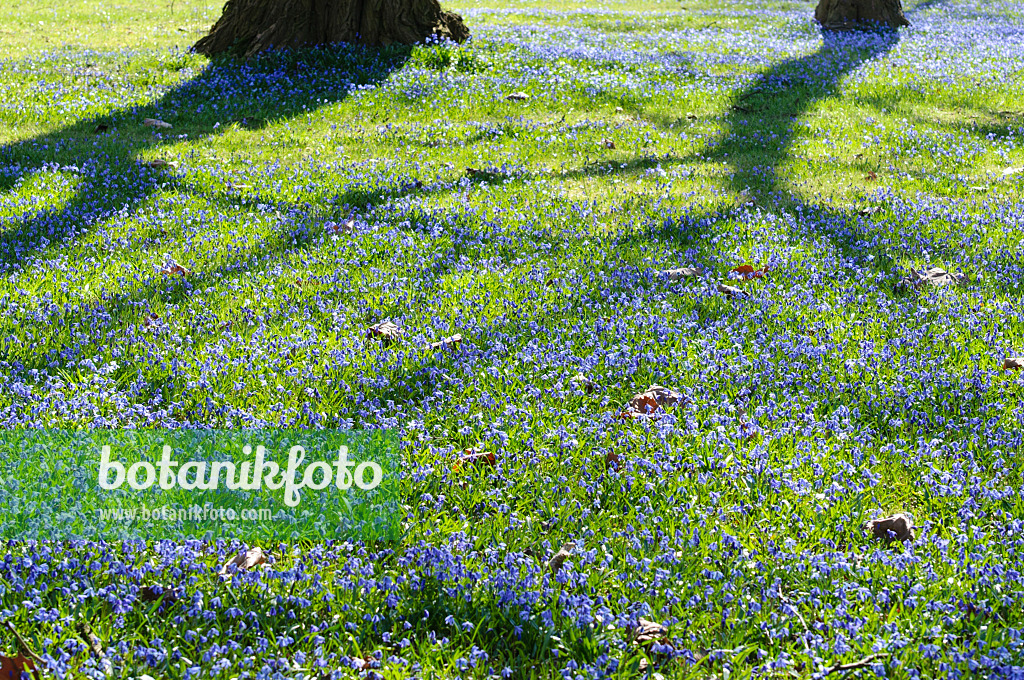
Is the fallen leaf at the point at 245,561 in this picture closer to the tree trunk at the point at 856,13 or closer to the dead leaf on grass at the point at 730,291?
the dead leaf on grass at the point at 730,291

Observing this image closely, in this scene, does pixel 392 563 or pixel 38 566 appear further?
pixel 392 563

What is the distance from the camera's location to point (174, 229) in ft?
21.7

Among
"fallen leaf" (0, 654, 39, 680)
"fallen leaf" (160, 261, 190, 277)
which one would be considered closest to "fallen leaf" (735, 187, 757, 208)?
"fallen leaf" (160, 261, 190, 277)

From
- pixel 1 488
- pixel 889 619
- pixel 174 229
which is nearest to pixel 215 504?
pixel 1 488

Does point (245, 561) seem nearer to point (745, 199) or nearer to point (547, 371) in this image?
point (547, 371)

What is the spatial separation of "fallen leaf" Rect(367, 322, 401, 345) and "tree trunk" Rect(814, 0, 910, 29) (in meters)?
16.3

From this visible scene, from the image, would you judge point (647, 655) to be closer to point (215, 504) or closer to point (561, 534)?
point (561, 534)

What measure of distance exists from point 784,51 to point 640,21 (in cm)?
501

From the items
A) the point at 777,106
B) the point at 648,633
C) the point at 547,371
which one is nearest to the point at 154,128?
the point at 547,371

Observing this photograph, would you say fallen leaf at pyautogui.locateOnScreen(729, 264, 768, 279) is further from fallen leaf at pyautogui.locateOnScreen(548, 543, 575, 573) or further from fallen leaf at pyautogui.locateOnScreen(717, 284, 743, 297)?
fallen leaf at pyautogui.locateOnScreen(548, 543, 575, 573)

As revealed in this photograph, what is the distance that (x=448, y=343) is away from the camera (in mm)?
4941

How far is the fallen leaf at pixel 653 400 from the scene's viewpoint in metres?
4.33

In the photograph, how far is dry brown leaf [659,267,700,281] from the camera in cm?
593

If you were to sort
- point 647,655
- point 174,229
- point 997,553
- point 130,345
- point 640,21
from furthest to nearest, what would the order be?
1. point 640,21
2. point 174,229
3. point 130,345
4. point 997,553
5. point 647,655
